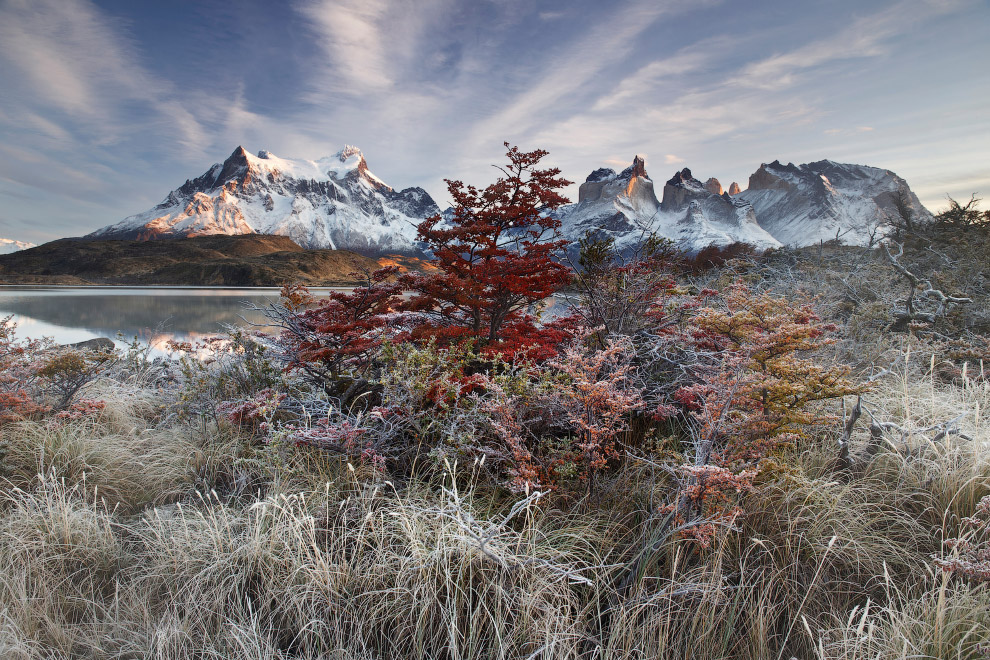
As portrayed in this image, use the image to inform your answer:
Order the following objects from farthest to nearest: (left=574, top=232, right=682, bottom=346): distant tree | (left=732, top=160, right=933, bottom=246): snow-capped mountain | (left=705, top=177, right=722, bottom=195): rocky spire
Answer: (left=705, top=177, right=722, bottom=195): rocky spire, (left=732, top=160, right=933, bottom=246): snow-capped mountain, (left=574, top=232, right=682, bottom=346): distant tree

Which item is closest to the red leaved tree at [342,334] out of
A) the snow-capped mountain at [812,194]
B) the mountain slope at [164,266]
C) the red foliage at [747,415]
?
the red foliage at [747,415]

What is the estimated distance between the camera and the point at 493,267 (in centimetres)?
450

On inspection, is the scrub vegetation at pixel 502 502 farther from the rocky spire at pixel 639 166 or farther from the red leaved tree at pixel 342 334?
the rocky spire at pixel 639 166

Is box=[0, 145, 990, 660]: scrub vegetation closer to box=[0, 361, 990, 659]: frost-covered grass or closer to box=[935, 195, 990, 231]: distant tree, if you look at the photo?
box=[0, 361, 990, 659]: frost-covered grass

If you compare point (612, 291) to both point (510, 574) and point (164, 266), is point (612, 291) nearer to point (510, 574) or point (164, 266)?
point (510, 574)

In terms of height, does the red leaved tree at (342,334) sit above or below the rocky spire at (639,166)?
below

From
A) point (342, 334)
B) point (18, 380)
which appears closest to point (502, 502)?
point (342, 334)

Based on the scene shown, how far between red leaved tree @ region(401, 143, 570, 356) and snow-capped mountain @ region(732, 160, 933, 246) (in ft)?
362

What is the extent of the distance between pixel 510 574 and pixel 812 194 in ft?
440

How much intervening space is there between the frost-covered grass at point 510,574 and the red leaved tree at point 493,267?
1727 millimetres

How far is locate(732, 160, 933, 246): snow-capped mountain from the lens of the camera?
3848 inches

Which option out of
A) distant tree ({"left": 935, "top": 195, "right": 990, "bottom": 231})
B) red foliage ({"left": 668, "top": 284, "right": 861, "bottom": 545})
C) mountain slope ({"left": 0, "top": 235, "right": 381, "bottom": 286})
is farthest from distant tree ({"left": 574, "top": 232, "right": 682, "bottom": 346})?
→ mountain slope ({"left": 0, "top": 235, "right": 381, "bottom": 286})

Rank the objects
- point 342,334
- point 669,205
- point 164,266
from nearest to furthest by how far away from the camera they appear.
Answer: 1. point 342,334
2. point 164,266
3. point 669,205

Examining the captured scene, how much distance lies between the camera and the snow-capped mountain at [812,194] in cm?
9775
